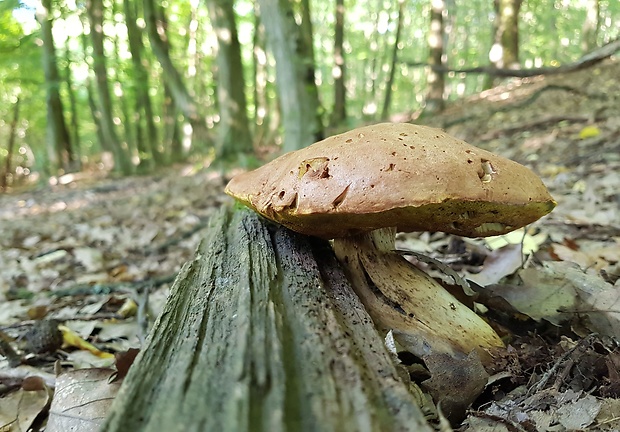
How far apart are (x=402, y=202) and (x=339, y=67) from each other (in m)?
11.4

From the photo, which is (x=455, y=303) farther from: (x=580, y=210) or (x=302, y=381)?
(x=580, y=210)

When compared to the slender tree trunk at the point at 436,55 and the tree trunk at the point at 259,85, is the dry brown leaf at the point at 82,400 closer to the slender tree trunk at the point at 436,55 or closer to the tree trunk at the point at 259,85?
the slender tree trunk at the point at 436,55

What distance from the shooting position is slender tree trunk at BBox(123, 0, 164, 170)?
1221cm

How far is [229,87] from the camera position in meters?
8.77

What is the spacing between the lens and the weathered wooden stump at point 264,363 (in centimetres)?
87

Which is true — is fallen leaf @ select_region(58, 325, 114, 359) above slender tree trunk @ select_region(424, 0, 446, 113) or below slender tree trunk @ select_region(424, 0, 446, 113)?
below

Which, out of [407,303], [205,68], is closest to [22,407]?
[407,303]

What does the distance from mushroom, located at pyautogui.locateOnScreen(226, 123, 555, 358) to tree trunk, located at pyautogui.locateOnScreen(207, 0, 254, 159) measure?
716cm

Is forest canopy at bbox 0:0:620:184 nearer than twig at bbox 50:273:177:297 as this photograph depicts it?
No

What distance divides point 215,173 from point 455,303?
6973mm

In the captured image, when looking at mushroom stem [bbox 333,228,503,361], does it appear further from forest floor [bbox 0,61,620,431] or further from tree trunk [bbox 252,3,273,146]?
tree trunk [bbox 252,3,273,146]

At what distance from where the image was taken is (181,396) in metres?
0.92

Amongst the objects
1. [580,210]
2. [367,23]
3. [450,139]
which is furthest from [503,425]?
[367,23]

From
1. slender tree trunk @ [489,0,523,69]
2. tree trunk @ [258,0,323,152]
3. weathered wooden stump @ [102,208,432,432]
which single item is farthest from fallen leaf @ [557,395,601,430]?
slender tree trunk @ [489,0,523,69]
